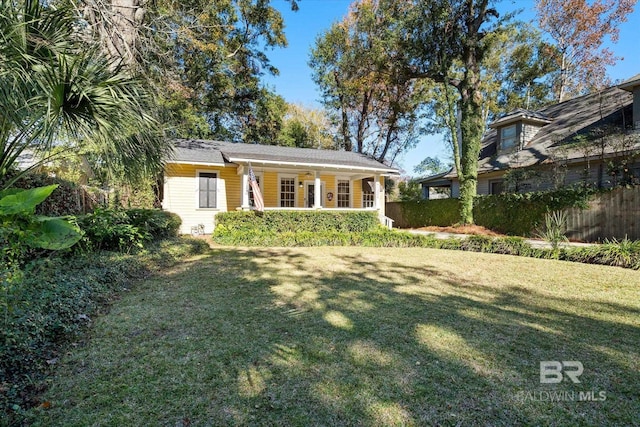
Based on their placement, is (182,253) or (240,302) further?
(182,253)

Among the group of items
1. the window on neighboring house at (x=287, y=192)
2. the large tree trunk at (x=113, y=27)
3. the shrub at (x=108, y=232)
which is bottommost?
the shrub at (x=108, y=232)

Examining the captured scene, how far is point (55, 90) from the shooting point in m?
3.64

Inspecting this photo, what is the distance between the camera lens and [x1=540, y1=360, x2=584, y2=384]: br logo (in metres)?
2.38

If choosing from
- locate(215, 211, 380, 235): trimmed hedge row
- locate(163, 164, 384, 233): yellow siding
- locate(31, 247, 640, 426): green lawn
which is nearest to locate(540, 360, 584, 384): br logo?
locate(31, 247, 640, 426): green lawn

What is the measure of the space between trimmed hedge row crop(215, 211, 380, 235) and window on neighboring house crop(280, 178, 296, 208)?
10.9ft

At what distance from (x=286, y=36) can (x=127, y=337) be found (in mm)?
20734

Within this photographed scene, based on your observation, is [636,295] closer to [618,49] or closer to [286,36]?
[286,36]

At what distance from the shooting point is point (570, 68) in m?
22.3

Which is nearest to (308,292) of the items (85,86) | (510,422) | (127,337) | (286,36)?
(127,337)

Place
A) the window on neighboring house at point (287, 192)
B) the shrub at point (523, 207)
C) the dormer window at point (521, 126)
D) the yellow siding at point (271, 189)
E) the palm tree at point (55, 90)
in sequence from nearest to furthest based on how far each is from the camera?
the palm tree at point (55, 90) < the shrub at point (523, 207) < the yellow siding at point (271, 189) < the window on neighboring house at point (287, 192) < the dormer window at point (521, 126)

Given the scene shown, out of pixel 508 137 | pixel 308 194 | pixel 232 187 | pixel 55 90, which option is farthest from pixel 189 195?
pixel 508 137

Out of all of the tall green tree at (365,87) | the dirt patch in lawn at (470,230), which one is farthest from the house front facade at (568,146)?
the tall green tree at (365,87)

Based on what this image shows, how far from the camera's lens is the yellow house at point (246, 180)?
1279 cm

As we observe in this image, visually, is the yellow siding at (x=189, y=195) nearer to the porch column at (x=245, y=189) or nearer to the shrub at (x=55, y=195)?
the porch column at (x=245, y=189)
